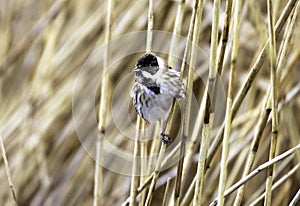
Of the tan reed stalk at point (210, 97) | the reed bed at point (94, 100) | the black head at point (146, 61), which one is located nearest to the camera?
the tan reed stalk at point (210, 97)

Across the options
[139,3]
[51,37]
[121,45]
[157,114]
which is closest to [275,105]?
[157,114]

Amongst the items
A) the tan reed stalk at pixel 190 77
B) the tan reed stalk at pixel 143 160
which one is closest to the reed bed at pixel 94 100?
the tan reed stalk at pixel 143 160

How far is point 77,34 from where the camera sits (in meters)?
1.62

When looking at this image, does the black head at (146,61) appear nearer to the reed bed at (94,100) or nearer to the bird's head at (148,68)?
the bird's head at (148,68)

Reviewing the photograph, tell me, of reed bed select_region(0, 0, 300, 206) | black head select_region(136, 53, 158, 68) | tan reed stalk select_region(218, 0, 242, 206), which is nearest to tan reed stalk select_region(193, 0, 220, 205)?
tan reed stalk select_region(218, 0, 242, 206)

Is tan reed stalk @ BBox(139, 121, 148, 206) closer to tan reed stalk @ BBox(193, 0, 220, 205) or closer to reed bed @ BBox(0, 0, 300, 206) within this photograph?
tan reed stalk @ BBox(193, 0, 220, 205)

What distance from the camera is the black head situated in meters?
0.97

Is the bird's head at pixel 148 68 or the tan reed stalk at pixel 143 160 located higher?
the bird's head at pixel 148 68

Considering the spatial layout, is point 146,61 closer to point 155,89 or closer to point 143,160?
point 155,89

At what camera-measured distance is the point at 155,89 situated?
108cm

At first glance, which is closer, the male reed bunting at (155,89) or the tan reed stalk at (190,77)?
the tan reed stalk at (190,77)

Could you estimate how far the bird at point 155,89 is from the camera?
1.02 m

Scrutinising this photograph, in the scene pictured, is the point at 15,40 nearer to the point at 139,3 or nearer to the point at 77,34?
the point at 77,34

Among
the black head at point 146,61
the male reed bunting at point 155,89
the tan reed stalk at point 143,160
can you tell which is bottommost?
the tan reed stalk at point 143,160
